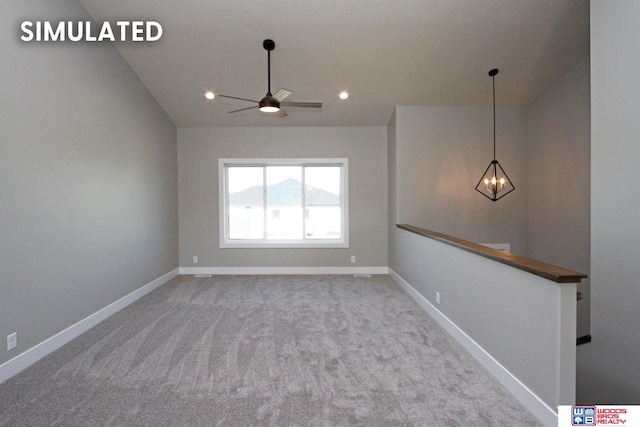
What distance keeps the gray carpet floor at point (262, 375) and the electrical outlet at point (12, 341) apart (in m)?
0.24

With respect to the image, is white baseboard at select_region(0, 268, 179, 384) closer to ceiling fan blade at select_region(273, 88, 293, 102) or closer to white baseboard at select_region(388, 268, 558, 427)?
ceiling fan blade at select_region(273, 88, 293, 102)

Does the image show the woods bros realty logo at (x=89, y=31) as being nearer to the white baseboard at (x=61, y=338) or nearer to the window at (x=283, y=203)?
the window at (x=283, y=203)

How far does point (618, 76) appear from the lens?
2428 millimetres

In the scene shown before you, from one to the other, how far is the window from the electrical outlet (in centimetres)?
348

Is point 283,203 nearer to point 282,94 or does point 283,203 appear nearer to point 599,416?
point 282,94

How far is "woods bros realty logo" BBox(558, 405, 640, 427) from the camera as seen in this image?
1730mm

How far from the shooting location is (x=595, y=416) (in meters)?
1.76

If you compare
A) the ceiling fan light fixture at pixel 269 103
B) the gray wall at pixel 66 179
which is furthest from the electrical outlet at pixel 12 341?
the ceiling fan light fixture at pixel 269 103

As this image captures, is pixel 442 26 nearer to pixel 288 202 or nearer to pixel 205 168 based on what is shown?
pixel 288 202

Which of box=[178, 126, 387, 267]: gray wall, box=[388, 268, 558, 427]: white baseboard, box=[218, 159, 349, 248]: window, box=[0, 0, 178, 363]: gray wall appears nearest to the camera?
box=[388, 268, 558, 427]: white baseboard

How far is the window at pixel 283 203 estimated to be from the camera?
5.89 meters

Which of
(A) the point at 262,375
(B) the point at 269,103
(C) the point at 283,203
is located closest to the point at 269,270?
(C) the point at 283,203

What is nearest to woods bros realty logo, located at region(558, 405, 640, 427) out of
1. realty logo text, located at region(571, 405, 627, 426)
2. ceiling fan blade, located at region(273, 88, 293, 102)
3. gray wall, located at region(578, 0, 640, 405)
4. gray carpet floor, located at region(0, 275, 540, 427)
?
realty logo text, located at region(571, 405, 627, 426)

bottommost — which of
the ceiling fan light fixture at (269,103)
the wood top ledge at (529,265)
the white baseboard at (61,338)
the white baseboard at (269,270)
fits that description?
the white baseboard at (61,338)
